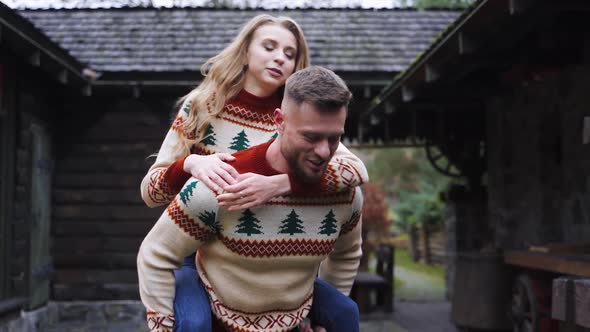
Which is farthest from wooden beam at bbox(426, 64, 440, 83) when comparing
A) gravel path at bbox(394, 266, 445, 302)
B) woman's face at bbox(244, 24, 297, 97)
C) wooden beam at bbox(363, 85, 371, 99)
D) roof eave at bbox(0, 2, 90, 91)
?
gravel path at bbox(394, 266, 445, 302)

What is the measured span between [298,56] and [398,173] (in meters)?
16.8

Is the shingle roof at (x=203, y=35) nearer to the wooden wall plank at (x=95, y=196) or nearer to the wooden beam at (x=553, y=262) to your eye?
the wooden wall plank at (x=95, y=196)

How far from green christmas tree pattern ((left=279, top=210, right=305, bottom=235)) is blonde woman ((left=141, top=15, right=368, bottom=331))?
0.22ft

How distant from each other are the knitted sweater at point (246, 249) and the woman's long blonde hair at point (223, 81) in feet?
0.91

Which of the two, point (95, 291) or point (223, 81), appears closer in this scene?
point (223, 81)

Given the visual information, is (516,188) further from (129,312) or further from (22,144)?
(22,144)

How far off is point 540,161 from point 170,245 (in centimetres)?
478

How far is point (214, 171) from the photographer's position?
5.16ft

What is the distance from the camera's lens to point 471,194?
930cm

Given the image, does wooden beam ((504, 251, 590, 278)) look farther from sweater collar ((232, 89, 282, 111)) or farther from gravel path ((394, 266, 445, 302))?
gravel path ((394, 266, 445, 302))

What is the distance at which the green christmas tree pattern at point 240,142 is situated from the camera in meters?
1.89

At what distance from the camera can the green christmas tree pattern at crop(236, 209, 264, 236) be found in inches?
63.7

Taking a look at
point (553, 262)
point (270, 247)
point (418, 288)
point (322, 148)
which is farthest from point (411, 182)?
point (322, 148)

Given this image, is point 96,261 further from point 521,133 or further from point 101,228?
point 521,133
